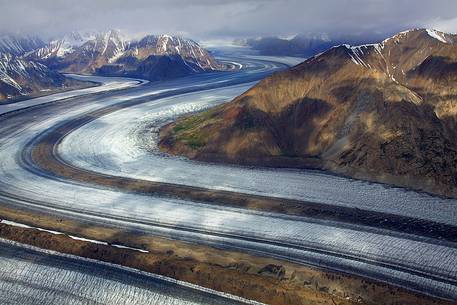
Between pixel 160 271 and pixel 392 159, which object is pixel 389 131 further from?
pixel 160 271

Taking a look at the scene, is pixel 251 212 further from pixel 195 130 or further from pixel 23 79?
pixel 23 79

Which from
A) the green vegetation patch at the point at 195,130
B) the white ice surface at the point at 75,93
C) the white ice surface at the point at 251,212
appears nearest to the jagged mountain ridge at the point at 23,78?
the white ice surface at the point at 75,93

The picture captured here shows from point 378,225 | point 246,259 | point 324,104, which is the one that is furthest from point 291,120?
point 246,259

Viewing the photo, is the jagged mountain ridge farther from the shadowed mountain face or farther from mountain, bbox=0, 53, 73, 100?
the shadowed mountain face

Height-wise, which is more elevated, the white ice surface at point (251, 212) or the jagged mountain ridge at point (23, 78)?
the jagged mountain ridge at point (23, 78)

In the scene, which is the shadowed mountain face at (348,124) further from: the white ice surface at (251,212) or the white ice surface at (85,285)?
the white ice surface at (85,285)

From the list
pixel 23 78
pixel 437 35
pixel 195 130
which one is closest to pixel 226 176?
pixel 195 130
